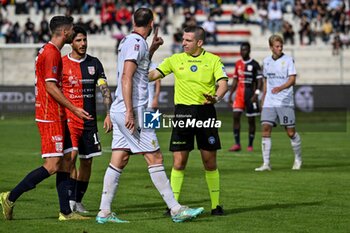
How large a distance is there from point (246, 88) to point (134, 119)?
514 inches

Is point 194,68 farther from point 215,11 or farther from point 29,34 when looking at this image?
point 215,11

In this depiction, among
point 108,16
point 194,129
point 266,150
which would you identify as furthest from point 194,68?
point 108,16

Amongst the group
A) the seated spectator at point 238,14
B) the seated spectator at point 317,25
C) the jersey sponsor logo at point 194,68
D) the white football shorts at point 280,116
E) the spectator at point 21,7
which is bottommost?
the white football shorts at point 280,116

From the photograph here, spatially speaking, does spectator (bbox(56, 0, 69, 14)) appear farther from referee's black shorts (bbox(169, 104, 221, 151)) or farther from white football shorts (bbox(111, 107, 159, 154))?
white football shorts (bbox(111, 107, 159, 154))

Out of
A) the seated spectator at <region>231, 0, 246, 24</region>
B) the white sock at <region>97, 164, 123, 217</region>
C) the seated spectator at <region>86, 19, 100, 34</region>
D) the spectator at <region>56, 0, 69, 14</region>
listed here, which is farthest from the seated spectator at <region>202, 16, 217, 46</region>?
the white sock at <region>97, 164, 123, 217</region>

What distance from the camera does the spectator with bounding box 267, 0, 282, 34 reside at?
1826 inches

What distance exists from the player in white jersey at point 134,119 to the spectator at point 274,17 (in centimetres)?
3564

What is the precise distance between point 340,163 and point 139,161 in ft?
13.7

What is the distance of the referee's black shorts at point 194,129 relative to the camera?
12297mm

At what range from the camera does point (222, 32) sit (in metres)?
46.2

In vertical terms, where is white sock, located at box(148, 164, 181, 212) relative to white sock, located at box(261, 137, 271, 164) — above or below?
above

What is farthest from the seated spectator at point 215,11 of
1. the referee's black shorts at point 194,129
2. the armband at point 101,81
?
the referee's black shorts at point 194,129

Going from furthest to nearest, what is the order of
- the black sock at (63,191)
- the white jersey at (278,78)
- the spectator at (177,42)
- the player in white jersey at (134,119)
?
the spectator at (177,42)
the white jersey at (278,78)
the black sock at (63,191)
the player in white jersey at (134,119)

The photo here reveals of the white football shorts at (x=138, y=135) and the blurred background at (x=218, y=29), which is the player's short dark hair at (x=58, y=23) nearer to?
the white football shorts at (x=138, y=135)
